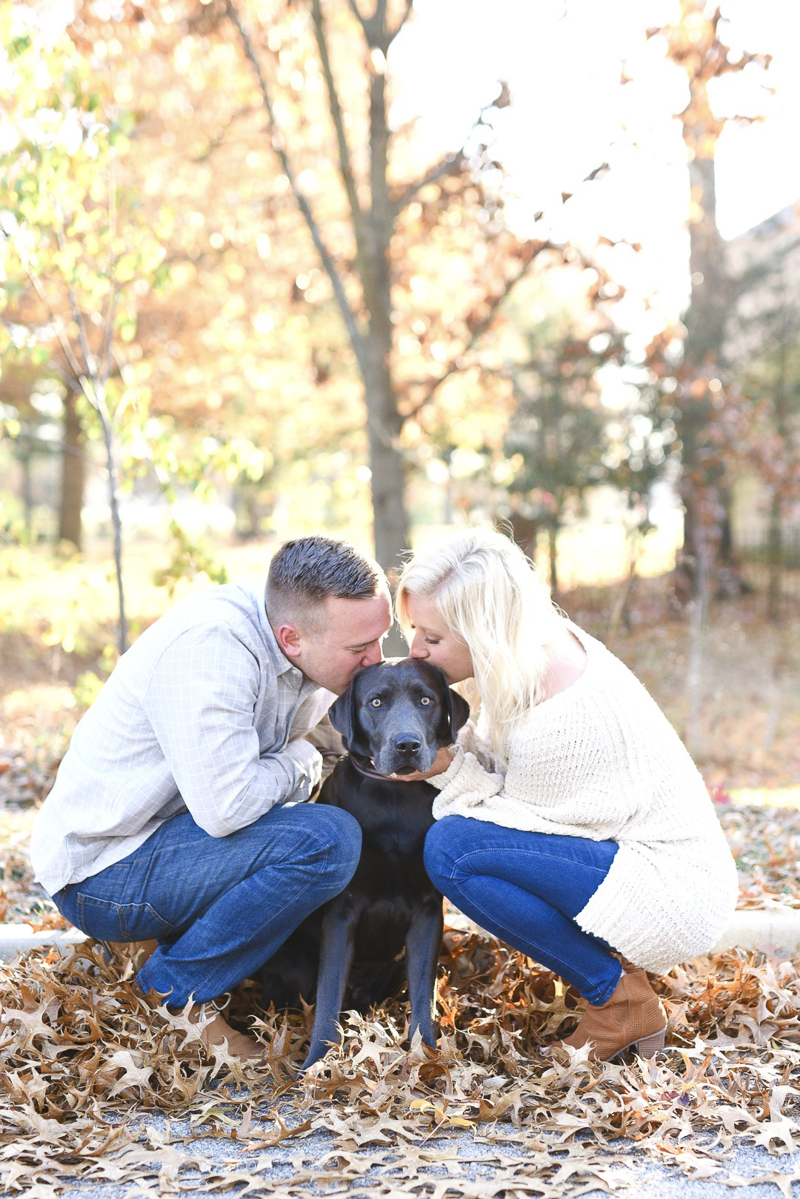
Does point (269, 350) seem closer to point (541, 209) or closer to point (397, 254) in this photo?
point (397, 254)

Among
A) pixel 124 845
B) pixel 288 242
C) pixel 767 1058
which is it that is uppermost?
pixel 288 242

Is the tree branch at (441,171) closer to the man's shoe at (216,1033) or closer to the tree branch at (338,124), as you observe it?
the tree branch at (338,124)

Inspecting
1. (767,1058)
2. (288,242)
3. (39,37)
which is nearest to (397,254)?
(39,37)

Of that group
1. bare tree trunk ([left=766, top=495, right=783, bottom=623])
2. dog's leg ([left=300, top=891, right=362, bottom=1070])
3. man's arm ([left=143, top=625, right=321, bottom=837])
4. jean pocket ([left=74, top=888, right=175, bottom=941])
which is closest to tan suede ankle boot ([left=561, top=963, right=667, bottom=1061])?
dog's leg ([left=300, top=891, right=362, bottom=1070])

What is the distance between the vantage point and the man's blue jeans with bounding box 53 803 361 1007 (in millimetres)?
3318

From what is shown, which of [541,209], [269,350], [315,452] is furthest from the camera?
[315,452]

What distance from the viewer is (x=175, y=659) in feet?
10.9

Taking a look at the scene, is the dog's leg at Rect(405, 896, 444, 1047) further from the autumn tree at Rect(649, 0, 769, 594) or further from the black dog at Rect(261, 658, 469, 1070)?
the autumn tree at Rect(649, 0, 769, 594)

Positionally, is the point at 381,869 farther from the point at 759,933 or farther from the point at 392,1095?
the point at 759,933

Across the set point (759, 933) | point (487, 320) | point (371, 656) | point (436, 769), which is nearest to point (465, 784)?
point (436, 769)

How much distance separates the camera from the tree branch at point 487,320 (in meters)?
7.52

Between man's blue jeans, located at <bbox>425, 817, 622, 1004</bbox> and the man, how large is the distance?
0.37 meters

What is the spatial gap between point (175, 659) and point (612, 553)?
9.96 m

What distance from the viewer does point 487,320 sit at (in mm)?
8133
